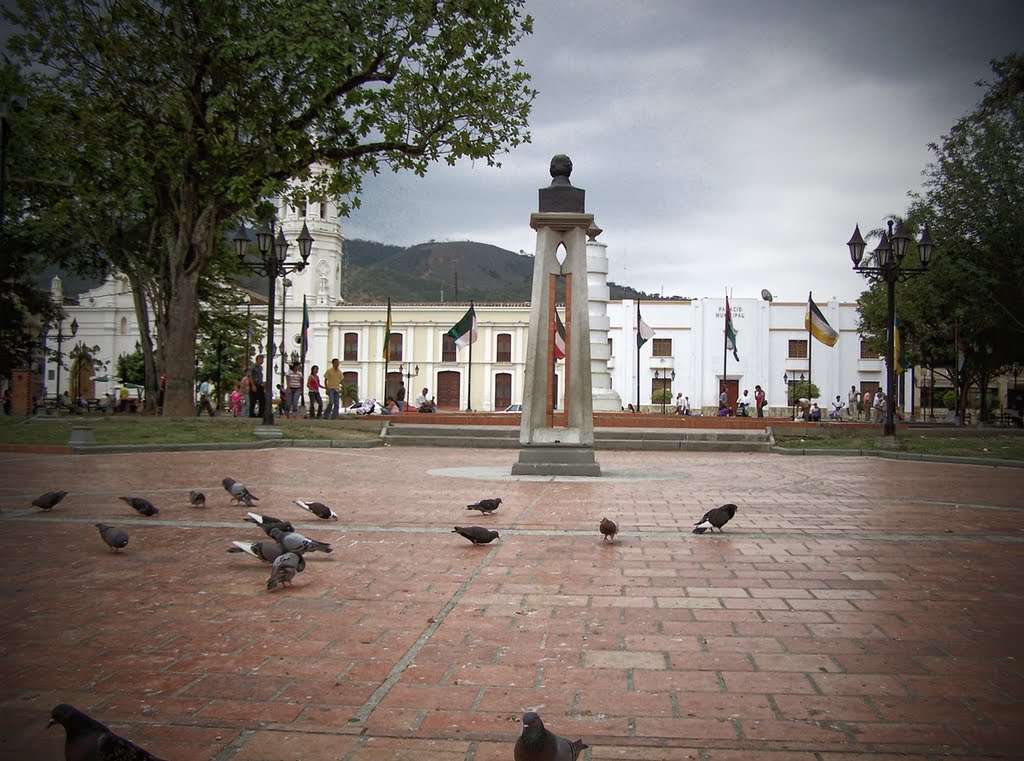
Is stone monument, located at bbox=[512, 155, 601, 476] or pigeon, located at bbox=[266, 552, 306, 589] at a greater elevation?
stone monument, located at bbox=[512, 155, 601, 476]

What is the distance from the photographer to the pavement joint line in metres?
3.11

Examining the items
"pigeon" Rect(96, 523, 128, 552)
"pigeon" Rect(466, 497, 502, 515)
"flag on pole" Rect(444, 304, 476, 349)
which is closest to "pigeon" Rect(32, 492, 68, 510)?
"pigeon" Rect(96, 523, 128, 552)

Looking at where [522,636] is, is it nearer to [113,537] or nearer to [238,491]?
[113,537]

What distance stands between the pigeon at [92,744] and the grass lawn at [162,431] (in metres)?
14.1

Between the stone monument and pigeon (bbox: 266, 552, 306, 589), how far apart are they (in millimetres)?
7625

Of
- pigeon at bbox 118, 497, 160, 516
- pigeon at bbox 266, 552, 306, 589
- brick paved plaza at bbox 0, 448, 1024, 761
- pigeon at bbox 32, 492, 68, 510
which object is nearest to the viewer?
brick paved plaza at bbox 0, 448, 1024, 761

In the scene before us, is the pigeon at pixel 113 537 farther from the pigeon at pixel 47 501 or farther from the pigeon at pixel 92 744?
the pigeon at pixel 92 744

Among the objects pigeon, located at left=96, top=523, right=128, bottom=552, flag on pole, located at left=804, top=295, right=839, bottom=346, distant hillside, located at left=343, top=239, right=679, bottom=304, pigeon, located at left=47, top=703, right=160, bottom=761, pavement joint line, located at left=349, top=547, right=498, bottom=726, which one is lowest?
pavement joint line, located at left=349, top=547, right=498, bottom=726

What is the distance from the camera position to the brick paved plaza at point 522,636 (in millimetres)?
2934

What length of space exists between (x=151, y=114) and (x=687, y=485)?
14859 millimetres

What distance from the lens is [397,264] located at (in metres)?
140

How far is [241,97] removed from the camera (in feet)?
60.9

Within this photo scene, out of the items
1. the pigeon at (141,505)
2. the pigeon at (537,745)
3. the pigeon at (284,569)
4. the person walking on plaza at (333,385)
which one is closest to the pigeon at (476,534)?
the pigeon at (284,569)

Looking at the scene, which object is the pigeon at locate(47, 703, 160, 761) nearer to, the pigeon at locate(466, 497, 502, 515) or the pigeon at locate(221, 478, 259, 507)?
the pigeon at locate(466, 497, 502, 515)
